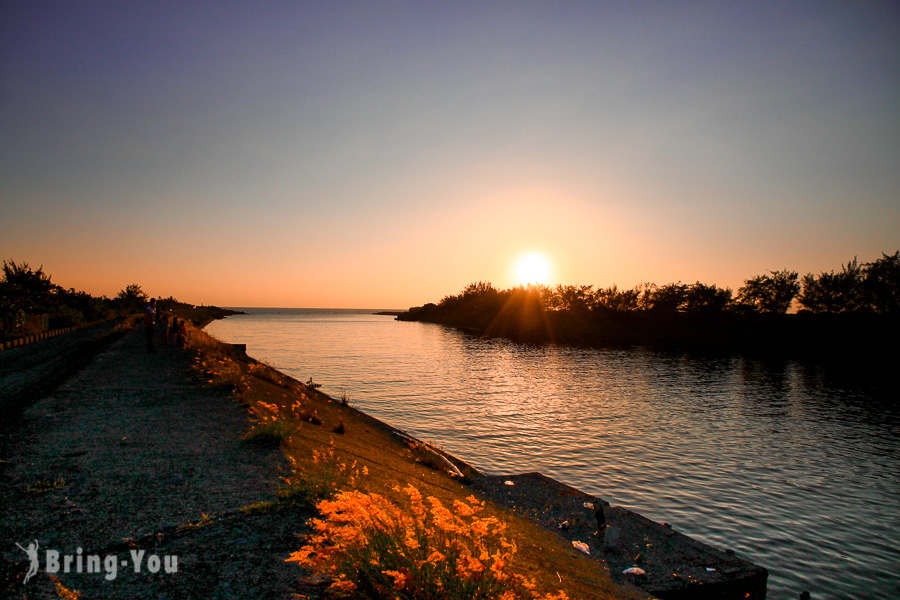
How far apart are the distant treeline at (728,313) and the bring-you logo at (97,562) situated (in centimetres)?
7719

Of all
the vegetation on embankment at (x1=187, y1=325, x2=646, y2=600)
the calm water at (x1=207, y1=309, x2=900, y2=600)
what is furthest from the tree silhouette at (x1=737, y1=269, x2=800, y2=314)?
the vegetation on embankment at (x1=187, y1=325, x2=646, y2=600)

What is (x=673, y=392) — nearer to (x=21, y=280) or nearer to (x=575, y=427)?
(x=575, y=427)

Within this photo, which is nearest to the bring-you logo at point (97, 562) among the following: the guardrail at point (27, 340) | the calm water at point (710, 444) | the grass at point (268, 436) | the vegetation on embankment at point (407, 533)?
the vegetation on embankment at point (407, 533)

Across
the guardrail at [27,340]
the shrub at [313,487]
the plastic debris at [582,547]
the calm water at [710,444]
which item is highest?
the shrub at [313,487]

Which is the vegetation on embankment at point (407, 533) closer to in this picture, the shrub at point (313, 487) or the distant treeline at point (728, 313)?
the shrub at point (313, 487)

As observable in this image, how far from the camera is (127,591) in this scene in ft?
13.9

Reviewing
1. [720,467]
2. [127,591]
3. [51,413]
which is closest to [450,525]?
[127,591]

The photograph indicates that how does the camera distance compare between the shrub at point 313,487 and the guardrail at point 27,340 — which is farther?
the guardrail at point 27,340

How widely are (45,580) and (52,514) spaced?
1.81 metres

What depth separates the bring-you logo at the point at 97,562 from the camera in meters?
4.57

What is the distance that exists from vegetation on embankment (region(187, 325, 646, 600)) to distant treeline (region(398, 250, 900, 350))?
71.2 m

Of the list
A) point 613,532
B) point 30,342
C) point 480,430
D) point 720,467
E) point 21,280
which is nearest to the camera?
point 613,532

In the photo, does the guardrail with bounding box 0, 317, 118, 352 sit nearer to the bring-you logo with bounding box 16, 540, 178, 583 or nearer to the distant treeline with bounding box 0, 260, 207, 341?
the distant treeline with bounding box 0, 260, 207, 341

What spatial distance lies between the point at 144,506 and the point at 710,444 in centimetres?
1816
